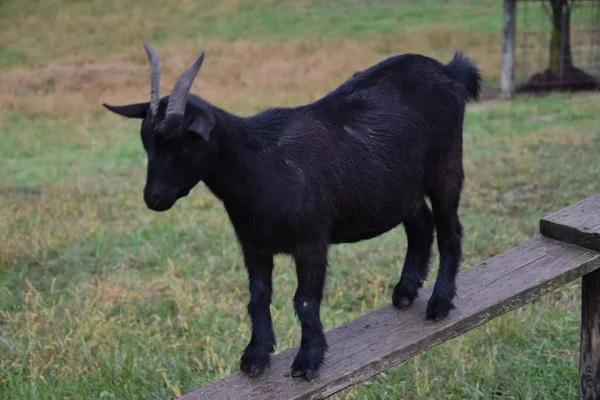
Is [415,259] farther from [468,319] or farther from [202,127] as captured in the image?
[202,127]

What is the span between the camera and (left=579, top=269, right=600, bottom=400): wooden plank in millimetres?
3111

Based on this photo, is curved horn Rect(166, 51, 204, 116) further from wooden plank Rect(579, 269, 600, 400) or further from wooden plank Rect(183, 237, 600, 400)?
wooden plank Rect(579, 269, 600, 400)

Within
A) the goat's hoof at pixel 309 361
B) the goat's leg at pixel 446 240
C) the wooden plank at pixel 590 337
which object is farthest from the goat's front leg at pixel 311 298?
the wooden plank at pixel 590 337

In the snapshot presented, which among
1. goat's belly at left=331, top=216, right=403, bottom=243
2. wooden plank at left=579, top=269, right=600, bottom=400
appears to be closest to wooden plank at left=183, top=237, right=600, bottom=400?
wooden plank at left=579, top=269, right=600, bottom=400

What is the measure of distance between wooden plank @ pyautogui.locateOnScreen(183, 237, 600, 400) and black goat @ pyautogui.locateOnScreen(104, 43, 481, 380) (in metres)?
0.06

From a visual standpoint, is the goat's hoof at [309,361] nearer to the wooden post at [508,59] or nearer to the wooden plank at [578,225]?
the wooden plank at [578,225]

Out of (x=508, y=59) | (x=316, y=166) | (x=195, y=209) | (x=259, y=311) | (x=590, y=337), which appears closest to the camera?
(x=316, y=166)

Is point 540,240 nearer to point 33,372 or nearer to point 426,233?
point 426,233

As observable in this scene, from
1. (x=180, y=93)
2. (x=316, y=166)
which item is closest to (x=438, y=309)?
(x=316, y=166)

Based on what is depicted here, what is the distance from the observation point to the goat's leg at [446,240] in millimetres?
2559

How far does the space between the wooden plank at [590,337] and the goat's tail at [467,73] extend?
1011mm

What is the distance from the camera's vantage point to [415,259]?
109 inches

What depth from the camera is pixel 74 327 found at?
4297 millimetres

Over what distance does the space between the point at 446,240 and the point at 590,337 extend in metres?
1.04
